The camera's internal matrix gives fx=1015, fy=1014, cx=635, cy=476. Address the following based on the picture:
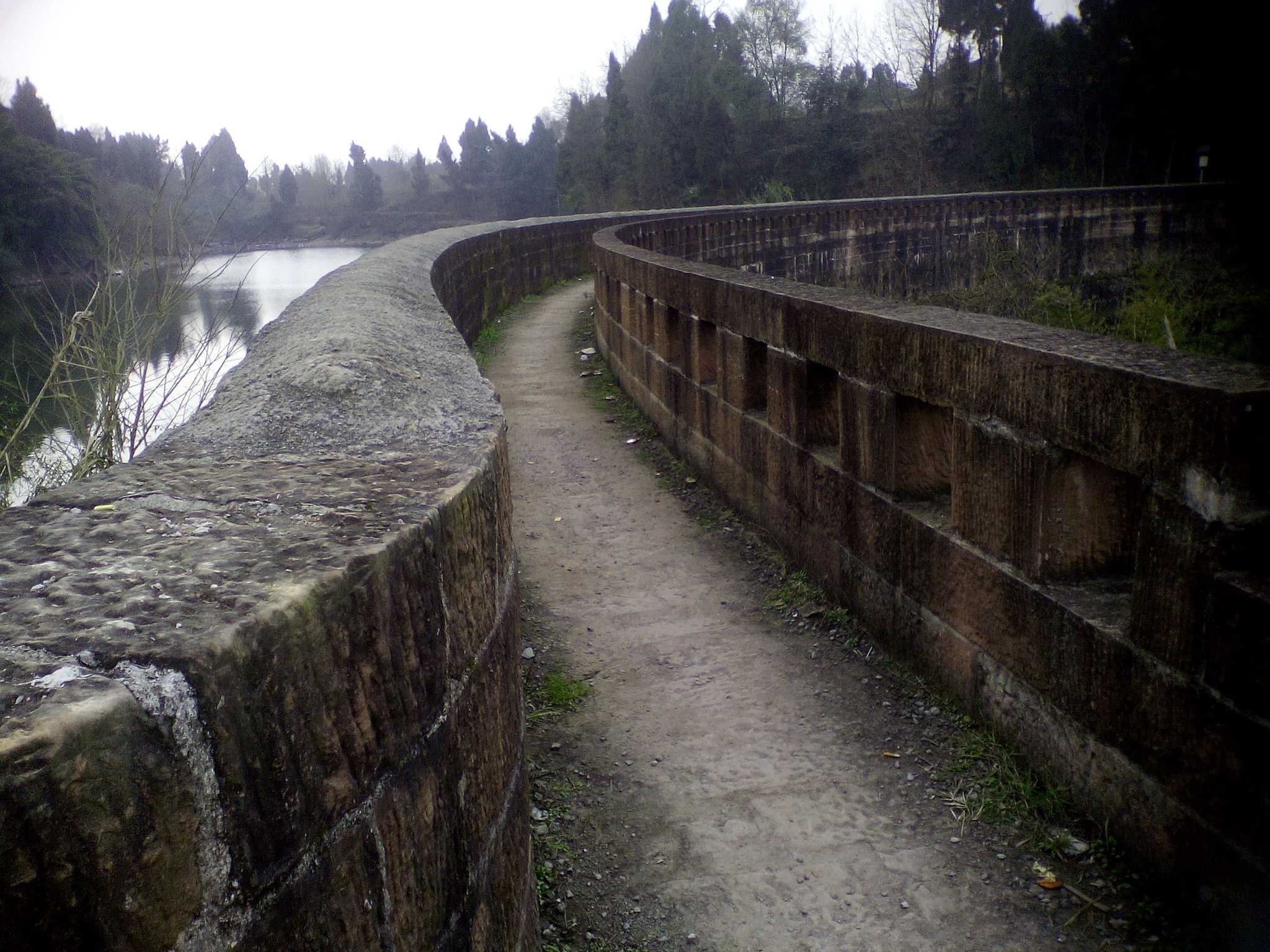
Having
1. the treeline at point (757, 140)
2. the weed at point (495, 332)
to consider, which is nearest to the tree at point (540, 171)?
the treeline at point (757, 140)

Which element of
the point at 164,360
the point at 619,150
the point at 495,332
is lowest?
the point at 164,360

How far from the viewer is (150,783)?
85 cm

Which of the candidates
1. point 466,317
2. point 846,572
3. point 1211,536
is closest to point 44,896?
point 1211,536

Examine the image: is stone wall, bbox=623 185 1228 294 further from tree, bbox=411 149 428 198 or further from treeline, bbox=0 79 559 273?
tree, bbox=411 149 428 198

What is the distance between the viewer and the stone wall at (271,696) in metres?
0.82

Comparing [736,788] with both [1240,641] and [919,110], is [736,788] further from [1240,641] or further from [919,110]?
[919,110]

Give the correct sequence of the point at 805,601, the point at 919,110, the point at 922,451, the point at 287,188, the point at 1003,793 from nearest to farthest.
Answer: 1. the point at 1003,793
2. the point at 922,451
3. the point at 805,601
4. the point at 919,110
5. the point at 287,188

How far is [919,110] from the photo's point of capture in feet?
148

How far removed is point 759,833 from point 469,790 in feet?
5.21

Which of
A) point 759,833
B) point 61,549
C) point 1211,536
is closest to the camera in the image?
point 61,549

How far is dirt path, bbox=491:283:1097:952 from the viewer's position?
2510 millimetres

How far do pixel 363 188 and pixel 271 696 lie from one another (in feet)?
256

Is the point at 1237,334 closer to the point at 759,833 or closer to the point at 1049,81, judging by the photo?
the point at 1049,81

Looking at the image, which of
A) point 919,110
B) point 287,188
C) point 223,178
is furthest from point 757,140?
point 223,178
